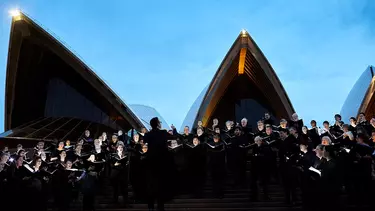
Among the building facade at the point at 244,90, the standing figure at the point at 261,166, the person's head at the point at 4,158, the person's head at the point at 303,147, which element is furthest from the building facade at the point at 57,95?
the person's head at the point at 303,147

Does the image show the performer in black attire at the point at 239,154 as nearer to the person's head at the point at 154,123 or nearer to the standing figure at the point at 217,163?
the standing figure at the point at 217,163

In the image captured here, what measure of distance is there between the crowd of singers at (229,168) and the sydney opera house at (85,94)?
897 centimetres

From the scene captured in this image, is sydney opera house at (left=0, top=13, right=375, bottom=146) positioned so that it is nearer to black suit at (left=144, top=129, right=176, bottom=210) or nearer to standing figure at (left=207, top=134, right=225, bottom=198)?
standing figure at (left=207, top=134, right=225, bottom=198)

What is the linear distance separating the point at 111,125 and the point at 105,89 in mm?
2228

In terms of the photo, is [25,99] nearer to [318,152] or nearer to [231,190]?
[231,190]

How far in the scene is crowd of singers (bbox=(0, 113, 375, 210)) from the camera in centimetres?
633

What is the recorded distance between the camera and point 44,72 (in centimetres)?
1962

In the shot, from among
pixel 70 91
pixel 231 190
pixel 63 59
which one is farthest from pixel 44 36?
pixel 231 190

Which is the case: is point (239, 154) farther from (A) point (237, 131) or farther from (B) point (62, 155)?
(B) point (62, 155)

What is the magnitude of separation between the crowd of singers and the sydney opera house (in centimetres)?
897

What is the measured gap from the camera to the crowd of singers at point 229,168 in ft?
20.8

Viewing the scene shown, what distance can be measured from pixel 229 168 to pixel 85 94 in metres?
13.4

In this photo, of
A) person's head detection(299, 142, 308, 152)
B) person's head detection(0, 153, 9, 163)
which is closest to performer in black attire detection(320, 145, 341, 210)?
person's head detection(299, 142, 308, 152)

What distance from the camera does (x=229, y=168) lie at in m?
8.42
